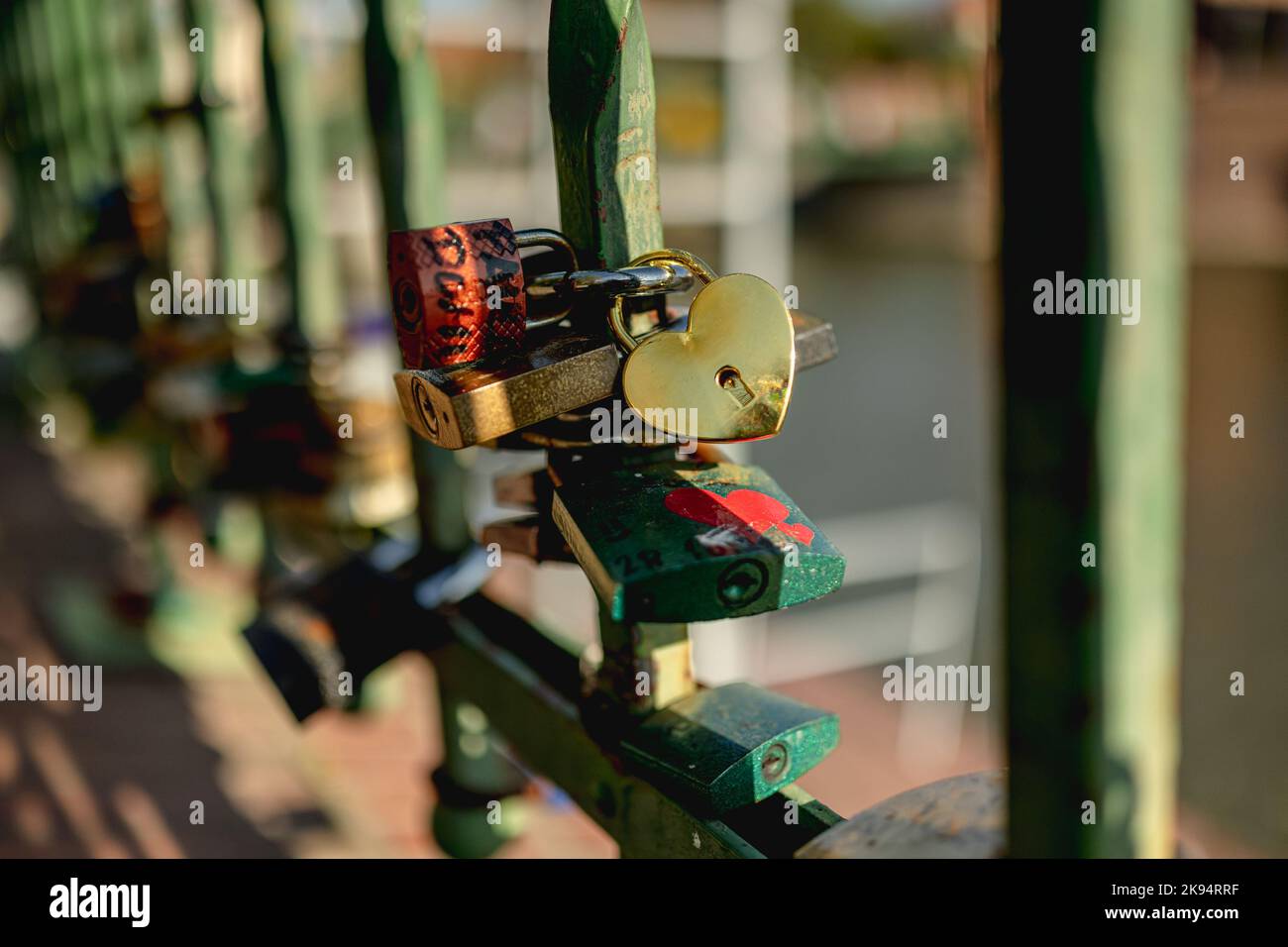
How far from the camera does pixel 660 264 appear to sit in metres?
0.57

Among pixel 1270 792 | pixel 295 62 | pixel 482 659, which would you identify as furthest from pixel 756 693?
pixel 1270 792

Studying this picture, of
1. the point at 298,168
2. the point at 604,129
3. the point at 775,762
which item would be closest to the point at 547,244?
the point at 604,129

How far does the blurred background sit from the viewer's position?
49.0 inches

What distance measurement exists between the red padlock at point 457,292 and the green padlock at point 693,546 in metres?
0.09

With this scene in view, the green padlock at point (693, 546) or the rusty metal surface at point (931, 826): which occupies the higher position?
the green padlock at point (693, 546)

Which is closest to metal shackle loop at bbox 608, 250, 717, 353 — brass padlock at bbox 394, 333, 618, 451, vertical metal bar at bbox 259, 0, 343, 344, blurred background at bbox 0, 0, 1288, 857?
brass padlock at bbox 394, 333, 618, 451

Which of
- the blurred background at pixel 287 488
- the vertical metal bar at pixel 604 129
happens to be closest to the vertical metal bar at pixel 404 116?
the blurred background at pixel 287 488

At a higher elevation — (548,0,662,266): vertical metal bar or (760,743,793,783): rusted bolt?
(548,0,662,266): vertical metal bar

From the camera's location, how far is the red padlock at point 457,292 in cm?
56

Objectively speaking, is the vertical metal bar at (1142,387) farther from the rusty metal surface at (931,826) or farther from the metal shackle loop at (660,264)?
the metal shackle loop at (660,264)

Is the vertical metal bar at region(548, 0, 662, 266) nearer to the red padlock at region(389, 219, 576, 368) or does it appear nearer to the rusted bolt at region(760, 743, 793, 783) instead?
the red padlock at region(389, 219, 576, 368)

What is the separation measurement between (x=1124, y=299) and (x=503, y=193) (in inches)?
375

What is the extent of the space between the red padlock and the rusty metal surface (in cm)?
27

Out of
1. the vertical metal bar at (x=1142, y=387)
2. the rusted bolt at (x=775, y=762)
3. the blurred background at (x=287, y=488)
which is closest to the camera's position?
the vertical metal bar at (x=1142, y=387)
